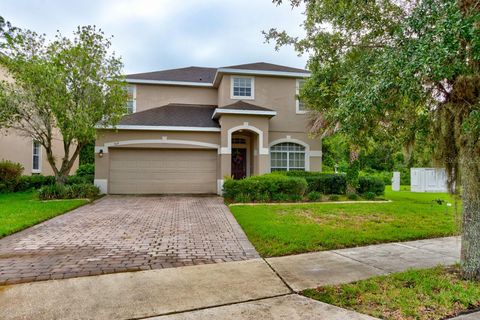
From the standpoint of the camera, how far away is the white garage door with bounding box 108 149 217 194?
49.4 ft

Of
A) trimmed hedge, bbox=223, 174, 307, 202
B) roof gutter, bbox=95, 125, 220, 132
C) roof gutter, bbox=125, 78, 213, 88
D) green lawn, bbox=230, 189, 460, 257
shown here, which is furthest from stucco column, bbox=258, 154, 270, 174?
roof gutter, bbox=125, 78, 213, 88

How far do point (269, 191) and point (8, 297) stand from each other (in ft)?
31.2

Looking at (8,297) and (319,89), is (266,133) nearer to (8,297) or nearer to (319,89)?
(319,89)

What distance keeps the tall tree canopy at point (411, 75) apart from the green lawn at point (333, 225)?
3.92 feet

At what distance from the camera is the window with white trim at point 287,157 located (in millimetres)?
16312

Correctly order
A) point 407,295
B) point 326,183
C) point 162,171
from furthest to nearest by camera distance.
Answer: point 162,171
point 326,183
point 407,295

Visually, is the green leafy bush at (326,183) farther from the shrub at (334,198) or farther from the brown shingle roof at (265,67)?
the brown shingle roof at (265,67)

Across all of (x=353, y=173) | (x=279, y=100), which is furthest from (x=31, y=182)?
(x=353, y=173)

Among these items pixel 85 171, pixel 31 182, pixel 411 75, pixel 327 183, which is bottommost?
pixel 31 182

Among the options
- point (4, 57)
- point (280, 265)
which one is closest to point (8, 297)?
point (280, 265)

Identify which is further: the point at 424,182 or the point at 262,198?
the point at 424,182

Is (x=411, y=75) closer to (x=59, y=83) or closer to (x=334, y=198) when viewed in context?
(x=334, y=198)

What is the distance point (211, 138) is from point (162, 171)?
3.13 metres

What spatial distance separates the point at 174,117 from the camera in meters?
16.1
